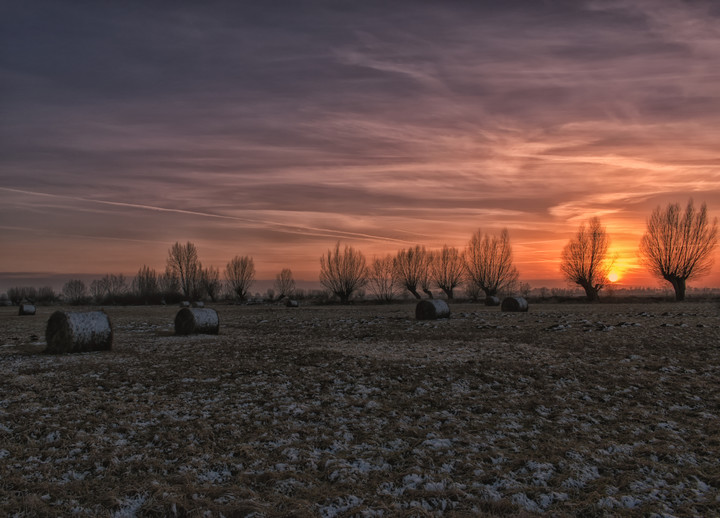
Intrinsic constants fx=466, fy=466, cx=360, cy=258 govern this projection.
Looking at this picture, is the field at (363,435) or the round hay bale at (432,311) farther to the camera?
the round hay bale at (432,311)

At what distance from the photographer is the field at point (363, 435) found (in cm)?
465

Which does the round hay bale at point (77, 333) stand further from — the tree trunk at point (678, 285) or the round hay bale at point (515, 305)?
the tree trunk at point (678, 285)

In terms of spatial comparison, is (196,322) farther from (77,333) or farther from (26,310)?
(26,310)

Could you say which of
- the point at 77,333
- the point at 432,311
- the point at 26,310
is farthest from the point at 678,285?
the point at 26,310

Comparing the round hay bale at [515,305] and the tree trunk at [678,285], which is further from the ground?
the tree trunk at [678,285]

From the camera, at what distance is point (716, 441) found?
20.7 feet

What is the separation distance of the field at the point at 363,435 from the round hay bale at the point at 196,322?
20.2 feet

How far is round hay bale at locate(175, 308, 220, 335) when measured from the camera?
1898 centimetres

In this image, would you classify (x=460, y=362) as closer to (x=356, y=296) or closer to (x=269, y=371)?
(x=269, y=371)

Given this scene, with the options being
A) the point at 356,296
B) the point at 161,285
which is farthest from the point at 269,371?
the point at 161,285

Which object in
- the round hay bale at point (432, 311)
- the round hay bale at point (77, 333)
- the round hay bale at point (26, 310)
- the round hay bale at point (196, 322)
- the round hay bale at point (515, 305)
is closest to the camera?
the round hay bale at point (77, 333)

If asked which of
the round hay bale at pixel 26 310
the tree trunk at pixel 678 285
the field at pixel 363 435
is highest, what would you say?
the tree trunk at pixel 678 285

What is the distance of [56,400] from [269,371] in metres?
4.10

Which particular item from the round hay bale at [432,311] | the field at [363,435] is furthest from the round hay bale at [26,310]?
the round hay bale at [432,311]
